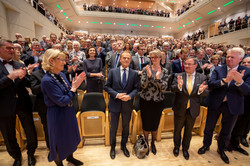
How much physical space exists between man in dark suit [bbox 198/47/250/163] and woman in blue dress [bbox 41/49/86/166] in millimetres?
1991

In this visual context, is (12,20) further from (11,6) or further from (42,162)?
(42,162)

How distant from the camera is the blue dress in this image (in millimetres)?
1309

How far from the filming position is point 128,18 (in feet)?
57.1

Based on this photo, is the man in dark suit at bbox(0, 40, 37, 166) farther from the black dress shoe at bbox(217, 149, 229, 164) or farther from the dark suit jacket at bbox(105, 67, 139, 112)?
the black dress shoe at bbox(217, 149, 229, 164)

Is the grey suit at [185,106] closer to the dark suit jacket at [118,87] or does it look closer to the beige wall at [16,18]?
the dark suit jacket at [118,87]

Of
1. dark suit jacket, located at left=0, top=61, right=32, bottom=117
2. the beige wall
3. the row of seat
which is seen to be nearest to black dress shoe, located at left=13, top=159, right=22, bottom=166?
the row of seat

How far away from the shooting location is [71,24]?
19.2 meters

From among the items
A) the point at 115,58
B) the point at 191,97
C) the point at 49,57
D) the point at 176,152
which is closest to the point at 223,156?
the point at 176,152

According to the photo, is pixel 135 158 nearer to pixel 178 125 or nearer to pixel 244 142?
pixel 178 125

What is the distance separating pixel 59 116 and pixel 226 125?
2.49 metres

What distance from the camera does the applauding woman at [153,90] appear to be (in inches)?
71.1

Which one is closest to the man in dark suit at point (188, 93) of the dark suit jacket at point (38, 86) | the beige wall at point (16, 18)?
the dark suit jacket at point (38, 86)

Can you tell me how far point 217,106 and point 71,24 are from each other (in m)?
21.8

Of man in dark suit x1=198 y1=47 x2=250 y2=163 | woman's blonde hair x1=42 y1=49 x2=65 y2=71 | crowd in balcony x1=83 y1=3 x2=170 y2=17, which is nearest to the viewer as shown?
woman's blonde hair x1=42 y1=49 x2=65 y2=71
